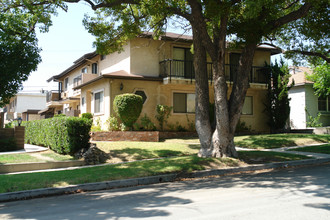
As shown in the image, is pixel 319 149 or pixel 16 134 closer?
pixel 319 149

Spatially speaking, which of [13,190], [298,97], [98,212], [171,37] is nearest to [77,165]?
[13,190]

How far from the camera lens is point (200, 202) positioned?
6.39 meters

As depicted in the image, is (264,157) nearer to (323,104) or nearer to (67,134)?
(67,134)

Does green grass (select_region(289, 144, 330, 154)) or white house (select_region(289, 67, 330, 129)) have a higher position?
white house (select_region(289, 67, 330, 129))

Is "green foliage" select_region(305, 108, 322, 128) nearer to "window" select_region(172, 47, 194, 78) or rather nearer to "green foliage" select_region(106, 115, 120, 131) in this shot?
"window" select_region(172, 47, 194, 78)

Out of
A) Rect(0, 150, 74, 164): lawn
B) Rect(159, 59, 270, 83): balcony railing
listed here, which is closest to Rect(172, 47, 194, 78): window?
Rect(159, 59, 270, 83): balcony railing

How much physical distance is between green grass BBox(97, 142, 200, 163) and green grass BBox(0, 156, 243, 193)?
2224mm

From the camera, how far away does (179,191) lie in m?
7.81

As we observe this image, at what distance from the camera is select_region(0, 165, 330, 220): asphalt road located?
17.9ft

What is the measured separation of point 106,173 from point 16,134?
8599 mm

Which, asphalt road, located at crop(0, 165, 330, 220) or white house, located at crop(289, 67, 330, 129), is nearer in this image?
asphalt road, located at crop(0, 165, 330, 220)

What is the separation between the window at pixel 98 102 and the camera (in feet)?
71.3

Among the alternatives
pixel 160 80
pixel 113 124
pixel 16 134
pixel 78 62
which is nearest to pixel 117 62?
pixel 160 80

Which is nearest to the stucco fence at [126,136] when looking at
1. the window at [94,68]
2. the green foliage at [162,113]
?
the green foliage at [162,113]
